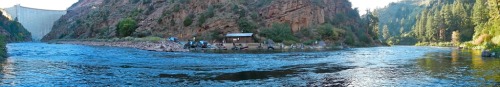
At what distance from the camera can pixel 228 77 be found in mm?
19172

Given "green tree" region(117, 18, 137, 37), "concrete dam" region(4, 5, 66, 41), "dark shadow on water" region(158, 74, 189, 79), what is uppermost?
"concrete dam" region(4, 5, 66, 41)

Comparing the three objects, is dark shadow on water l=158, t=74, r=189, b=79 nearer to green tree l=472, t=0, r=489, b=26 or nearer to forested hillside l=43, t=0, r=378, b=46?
forested hillside l=43, t=0, r=378, b=46

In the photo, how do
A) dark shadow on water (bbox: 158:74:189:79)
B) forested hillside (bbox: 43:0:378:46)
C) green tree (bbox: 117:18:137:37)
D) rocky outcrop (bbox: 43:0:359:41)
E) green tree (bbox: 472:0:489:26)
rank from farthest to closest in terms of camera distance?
green tree (bbox: 472:0:489:26) → green tree (bbox: 117:18:137:37) → rocky outcrop (bbox: 43:0:359:41) → forested hillside (bbox: 43:0:378:46) → dark shadow on water (bbox: 158:74:189:79)

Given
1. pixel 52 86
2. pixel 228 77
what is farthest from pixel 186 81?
pixel 52 86

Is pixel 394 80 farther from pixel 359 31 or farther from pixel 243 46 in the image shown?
pixel 359 31

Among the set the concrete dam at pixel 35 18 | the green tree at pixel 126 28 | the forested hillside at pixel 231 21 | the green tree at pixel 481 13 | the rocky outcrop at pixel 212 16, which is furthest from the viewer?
the concrete dam at pixel 35 18

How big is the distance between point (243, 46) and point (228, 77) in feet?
132

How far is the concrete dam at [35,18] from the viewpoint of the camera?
160000 mm

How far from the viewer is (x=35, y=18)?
551ft

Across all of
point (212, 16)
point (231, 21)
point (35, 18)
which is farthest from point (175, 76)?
point (35, 18)

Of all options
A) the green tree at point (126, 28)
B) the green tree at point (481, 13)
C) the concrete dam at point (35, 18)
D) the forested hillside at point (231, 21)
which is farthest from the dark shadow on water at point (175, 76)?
the concrete dam at point (35, 18)

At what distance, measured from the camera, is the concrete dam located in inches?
6299

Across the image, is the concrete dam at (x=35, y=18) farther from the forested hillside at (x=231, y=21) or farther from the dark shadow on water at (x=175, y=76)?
the dark shadow on water at (x=175, y=76)

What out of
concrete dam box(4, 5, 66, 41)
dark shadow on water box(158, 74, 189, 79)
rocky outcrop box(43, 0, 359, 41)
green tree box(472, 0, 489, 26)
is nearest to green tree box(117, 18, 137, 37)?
rocky outcrop box(43, 0, 359, 41)
